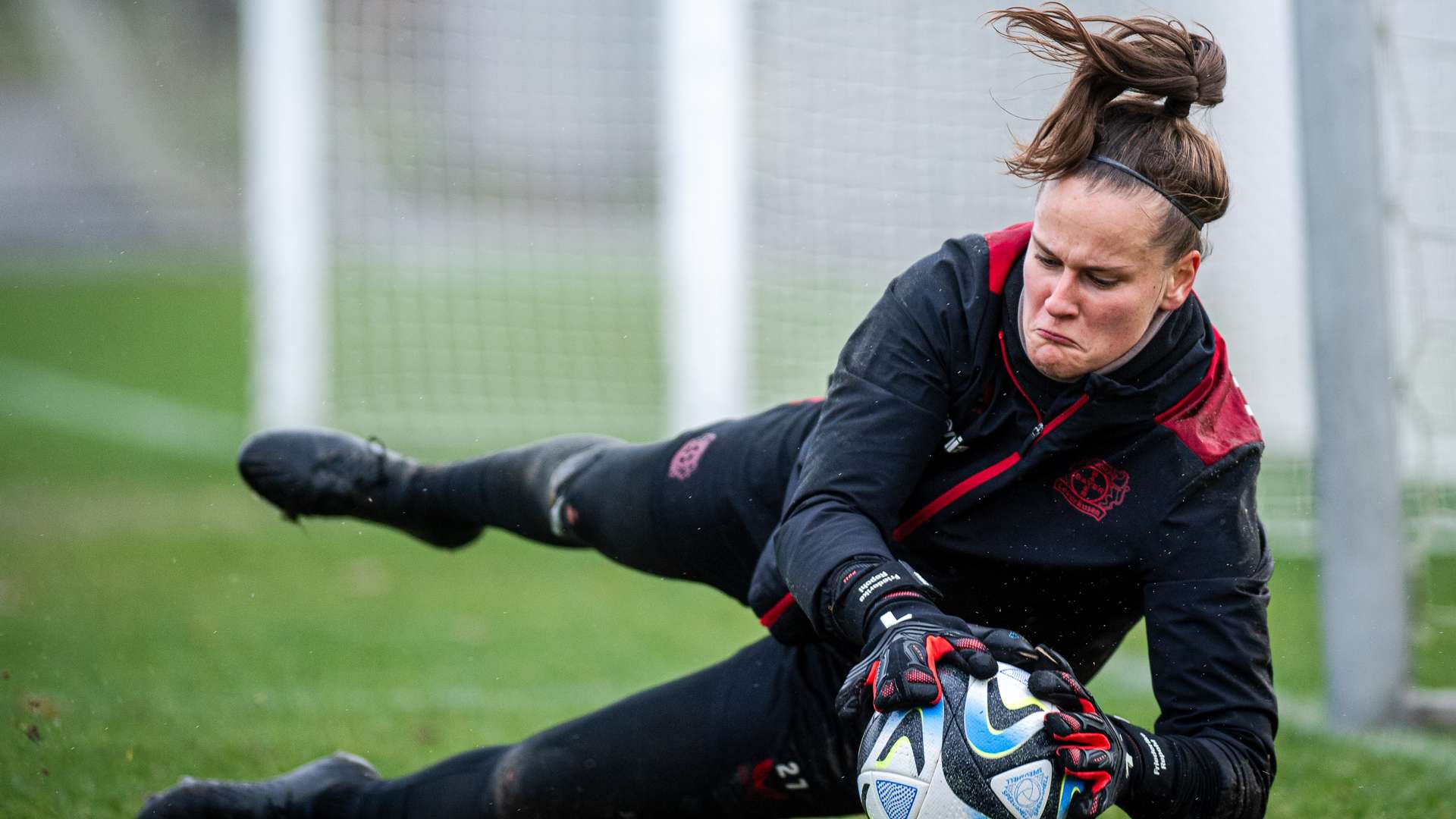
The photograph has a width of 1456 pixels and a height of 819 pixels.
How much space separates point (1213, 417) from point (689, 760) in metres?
1.33

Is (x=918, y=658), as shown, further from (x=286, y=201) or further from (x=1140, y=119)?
(x=286, y=201)

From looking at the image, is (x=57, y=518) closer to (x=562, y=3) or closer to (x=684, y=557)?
(x=562, y=3)

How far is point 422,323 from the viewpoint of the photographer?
9.80m

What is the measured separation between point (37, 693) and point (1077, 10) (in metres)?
5.28

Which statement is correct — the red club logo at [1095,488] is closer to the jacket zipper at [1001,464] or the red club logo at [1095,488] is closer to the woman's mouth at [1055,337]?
the jacket zipper at [1001,464]

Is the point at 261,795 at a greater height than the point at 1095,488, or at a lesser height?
lesser

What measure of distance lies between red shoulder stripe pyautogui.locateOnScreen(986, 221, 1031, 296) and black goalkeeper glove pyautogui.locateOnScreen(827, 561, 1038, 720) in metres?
0.68

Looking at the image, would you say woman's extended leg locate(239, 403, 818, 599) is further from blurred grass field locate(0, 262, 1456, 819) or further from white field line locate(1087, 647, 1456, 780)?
white field line locate(1087, 647, 1456, 780)

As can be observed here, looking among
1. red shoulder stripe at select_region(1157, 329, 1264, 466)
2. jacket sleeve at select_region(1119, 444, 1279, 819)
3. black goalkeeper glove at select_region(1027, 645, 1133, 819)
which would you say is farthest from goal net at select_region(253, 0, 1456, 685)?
black goalkeeper glove at select_region(1027, 645, 1133, 819)

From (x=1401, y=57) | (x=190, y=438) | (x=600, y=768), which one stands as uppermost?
(x=1401, y=57)

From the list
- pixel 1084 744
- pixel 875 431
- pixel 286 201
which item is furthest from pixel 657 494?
pixel 286 201

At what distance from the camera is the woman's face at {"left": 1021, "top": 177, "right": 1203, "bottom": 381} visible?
2.63m

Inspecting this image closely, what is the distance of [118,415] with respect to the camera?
13.0 metres

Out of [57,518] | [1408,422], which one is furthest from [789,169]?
[57,518]
